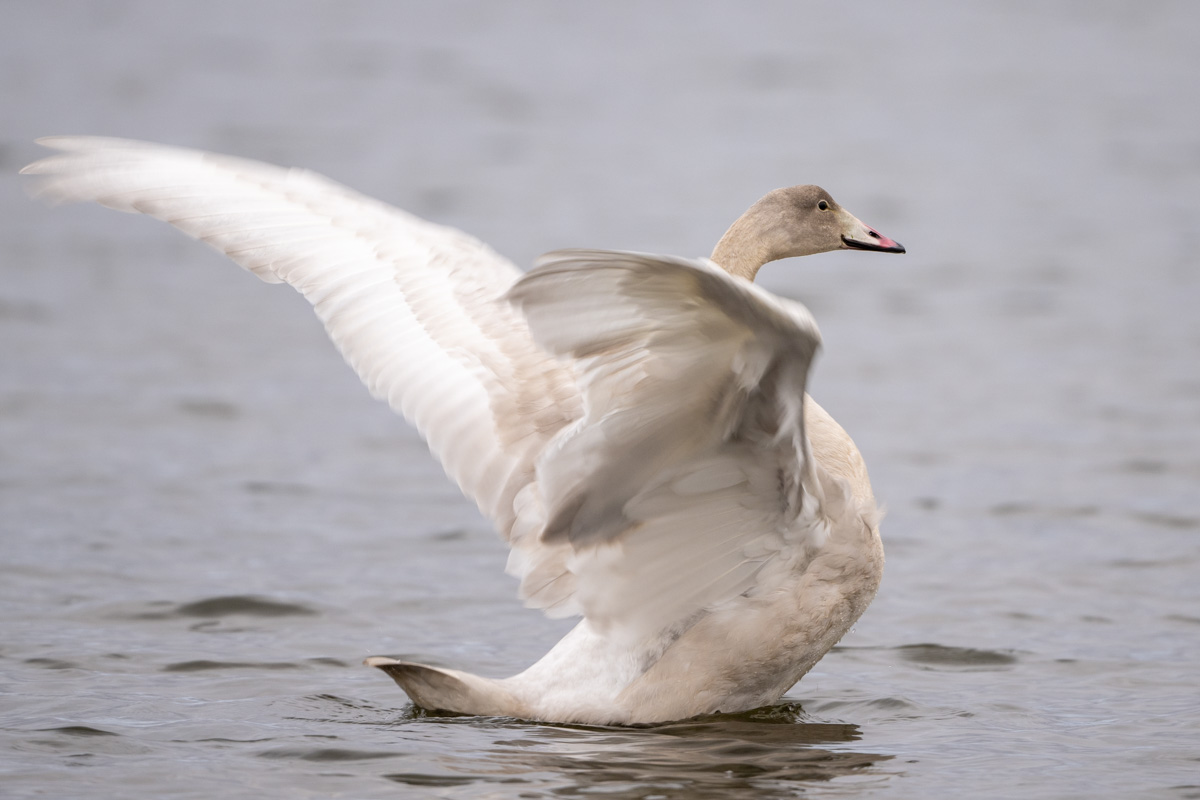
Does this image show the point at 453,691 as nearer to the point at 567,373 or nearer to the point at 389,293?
the point at 567,373

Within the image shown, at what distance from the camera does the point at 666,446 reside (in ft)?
15.4

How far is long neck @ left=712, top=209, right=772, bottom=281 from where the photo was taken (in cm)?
Answer: 607

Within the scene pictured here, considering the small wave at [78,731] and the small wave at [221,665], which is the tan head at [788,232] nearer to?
the small wave at [221,665]

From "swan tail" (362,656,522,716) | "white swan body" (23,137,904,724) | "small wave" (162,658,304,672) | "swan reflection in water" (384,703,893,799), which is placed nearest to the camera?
"white swan body" (23,137,904,724)

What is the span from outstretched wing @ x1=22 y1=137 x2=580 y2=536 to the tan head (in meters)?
0.82

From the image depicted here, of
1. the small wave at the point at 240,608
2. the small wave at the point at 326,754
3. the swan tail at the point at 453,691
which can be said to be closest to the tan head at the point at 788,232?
the swan tail at the point at 453,691

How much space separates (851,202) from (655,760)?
1230 centimetres

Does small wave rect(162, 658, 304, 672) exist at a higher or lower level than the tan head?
lower

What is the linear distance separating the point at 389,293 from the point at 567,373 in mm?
692

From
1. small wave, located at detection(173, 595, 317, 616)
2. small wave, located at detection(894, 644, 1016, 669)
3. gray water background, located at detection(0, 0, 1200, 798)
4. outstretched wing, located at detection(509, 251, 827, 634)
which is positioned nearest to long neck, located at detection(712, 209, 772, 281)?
outstretched wing, located at detection(509, 251, 827, 634)

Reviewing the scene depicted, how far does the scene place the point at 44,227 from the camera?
15.0 meters

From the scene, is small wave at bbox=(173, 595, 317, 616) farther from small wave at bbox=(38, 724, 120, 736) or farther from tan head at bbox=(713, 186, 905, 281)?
tan head at bbox=(713, 186, 905, 281)

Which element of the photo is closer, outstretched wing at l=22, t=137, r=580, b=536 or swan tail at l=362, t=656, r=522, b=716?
swan tail at l=362, t=656, r=522, b=716

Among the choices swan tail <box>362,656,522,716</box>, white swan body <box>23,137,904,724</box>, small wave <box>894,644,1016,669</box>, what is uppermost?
white swan body <box>23,137,904,724</box>
